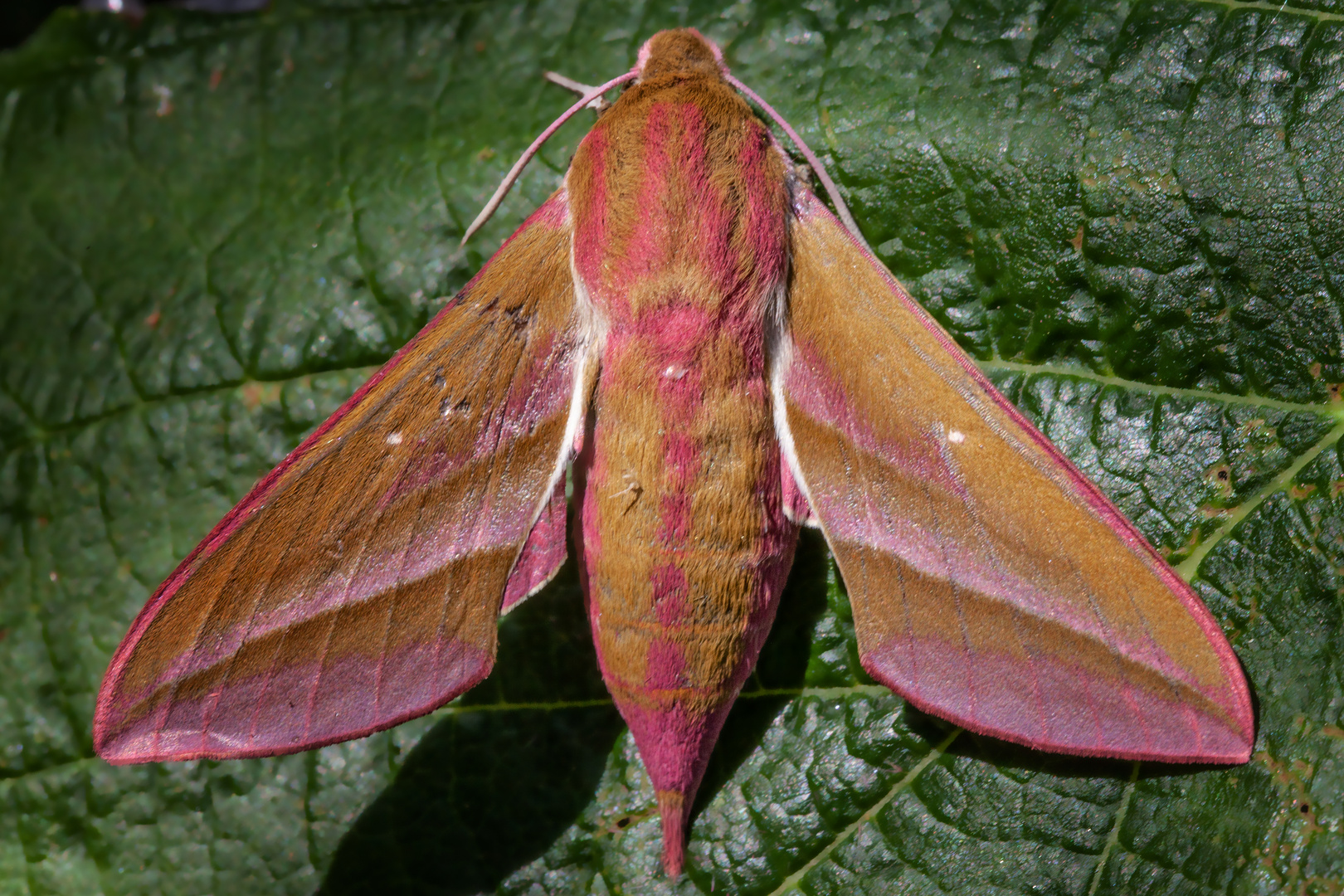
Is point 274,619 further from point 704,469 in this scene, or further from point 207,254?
point 207,254

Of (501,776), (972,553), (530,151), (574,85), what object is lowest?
(501,776)

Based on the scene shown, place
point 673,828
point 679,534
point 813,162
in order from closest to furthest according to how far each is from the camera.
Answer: point 679,534, point 673,828, point 813,162

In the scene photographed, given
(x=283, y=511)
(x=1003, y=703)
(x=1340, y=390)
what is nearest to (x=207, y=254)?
(x=283, y=511)

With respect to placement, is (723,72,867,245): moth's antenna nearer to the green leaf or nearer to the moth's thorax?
the green leaf

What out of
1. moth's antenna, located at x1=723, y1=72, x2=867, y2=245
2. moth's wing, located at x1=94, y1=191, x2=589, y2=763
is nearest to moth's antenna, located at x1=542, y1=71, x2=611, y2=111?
moth's antenna, located at x1=723, y1=72, x2=867, y2=245

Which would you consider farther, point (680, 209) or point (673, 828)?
point (673, 828)

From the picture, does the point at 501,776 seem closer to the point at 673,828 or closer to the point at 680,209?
the point at 673,828

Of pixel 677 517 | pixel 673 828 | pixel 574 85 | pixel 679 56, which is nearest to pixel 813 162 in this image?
pixel 679 56
